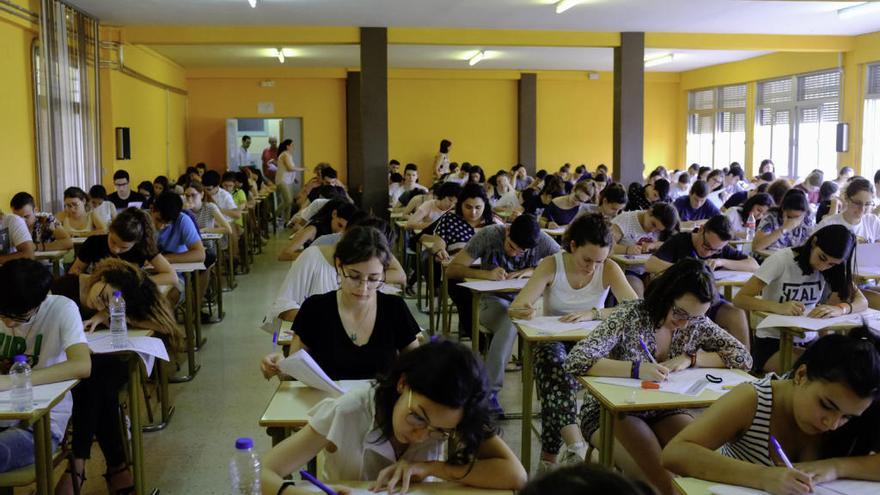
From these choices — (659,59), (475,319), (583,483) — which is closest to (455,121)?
→ (659,59)

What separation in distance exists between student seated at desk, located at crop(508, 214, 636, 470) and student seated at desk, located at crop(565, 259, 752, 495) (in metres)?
0.49

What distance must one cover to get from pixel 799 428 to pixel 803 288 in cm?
240

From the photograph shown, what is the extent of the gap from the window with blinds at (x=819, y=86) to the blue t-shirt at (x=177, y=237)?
38.7ft

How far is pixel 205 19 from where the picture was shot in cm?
Result: 1065

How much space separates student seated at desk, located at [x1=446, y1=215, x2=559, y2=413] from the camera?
476 cm

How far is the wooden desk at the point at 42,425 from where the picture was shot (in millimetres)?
2672

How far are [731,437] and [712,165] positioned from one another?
1732 centimetres

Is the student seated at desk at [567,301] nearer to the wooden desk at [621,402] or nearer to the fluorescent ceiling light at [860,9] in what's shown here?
the wooden desk at [621,402]

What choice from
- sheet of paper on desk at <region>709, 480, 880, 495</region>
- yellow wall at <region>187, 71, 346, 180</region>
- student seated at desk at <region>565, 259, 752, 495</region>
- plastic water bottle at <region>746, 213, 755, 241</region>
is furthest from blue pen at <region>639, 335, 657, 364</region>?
yellow wall at <region>187, 71, 346, 180</region>

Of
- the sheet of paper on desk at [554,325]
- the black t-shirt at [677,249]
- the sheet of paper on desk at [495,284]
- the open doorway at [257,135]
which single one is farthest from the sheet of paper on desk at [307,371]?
the open doorway at [257,135]

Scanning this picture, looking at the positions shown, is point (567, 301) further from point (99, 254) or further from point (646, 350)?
point (99, 254)

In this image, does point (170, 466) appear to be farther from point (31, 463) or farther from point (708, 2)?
point (708, 2)

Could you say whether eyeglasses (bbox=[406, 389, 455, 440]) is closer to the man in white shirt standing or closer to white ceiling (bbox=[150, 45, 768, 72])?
white ceiling (bbox=[150, 45, 768, 72])

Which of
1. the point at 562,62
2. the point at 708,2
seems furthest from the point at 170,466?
the point at 562,62
